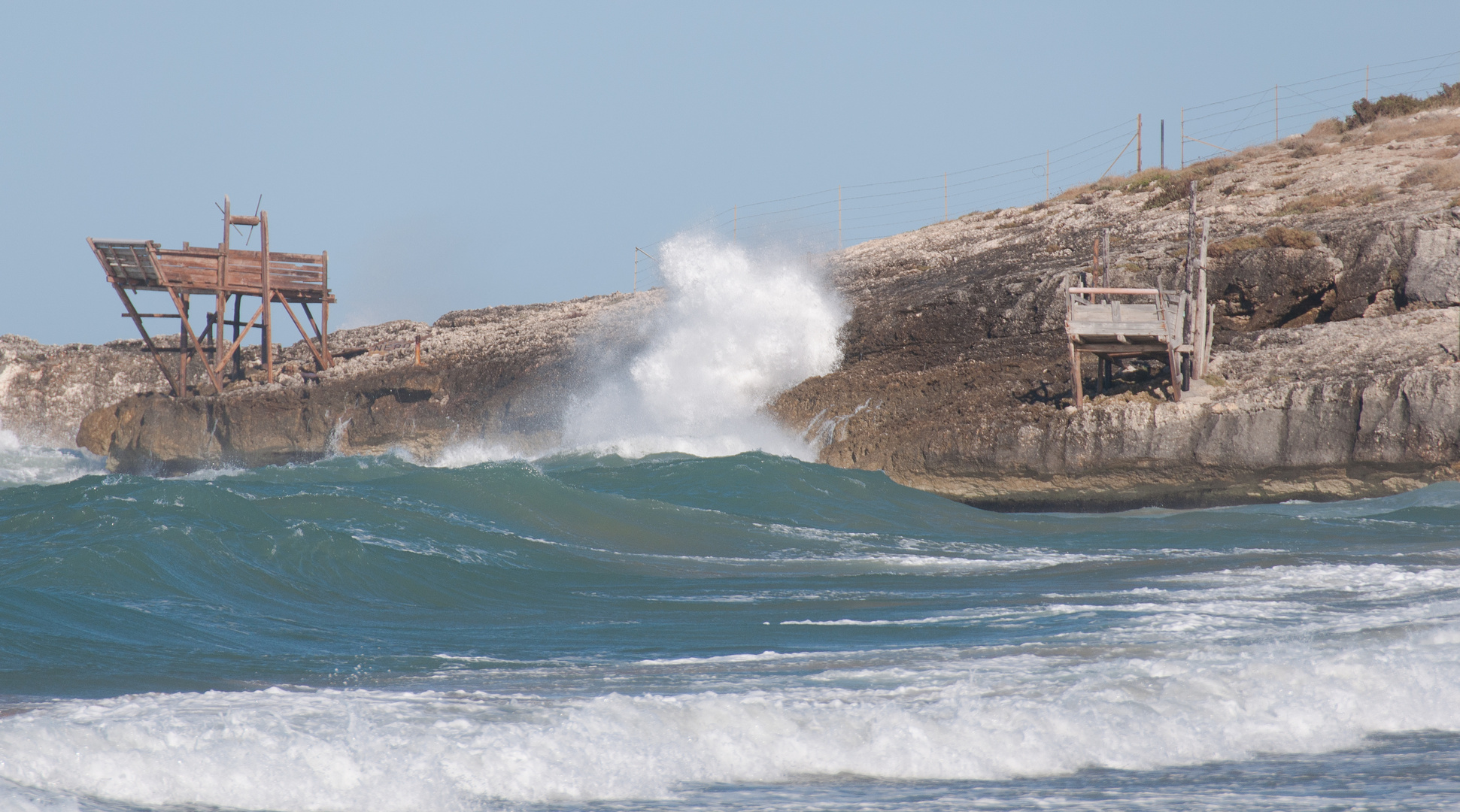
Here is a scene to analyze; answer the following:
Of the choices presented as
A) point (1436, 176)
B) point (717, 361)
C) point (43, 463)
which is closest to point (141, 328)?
point (43, 463)

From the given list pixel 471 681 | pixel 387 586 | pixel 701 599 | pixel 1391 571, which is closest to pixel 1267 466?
pixel 1391 571

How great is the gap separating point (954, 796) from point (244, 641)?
5.37 meters

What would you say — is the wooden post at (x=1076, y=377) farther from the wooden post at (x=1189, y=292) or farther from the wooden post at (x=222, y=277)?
the wooden post at (x=222, y=277)

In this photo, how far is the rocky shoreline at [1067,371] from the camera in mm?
17109

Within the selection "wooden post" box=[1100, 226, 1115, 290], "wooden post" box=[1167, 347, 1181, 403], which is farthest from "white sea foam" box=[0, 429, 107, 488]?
"wooden post" box=[1167, 347, 1181, 403]

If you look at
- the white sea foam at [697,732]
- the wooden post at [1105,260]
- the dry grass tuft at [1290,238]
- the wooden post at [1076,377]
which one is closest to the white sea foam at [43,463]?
the wooden post at [1076,377]

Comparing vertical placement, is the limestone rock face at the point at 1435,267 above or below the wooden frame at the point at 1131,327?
above

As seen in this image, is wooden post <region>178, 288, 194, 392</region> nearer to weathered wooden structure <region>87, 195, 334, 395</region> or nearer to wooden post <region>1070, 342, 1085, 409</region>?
weathered wooden structure <region>87, 195, 334, 395</region>

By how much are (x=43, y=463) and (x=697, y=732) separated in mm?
40495

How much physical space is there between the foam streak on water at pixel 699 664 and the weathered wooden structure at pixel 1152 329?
4269 millimetres

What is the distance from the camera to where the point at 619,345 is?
29.4m

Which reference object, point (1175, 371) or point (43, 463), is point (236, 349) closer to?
point (43, 463)

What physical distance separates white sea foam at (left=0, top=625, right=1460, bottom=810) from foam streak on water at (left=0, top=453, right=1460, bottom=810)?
2 cm

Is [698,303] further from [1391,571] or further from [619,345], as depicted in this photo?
[1391,571]
